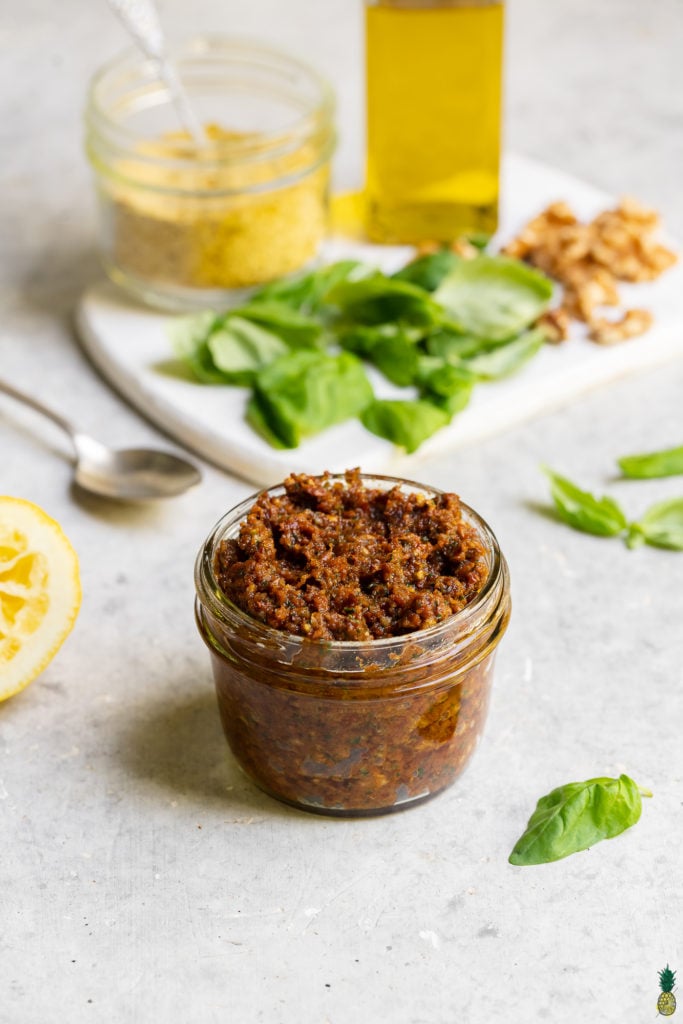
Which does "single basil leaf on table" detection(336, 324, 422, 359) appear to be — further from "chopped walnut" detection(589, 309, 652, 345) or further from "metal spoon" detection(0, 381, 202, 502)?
"metal spoon" detection(0, 381, 202, 502)

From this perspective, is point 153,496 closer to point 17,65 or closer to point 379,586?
point 379,586

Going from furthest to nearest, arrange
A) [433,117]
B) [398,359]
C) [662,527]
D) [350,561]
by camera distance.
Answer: [433,117] → [398,359] → [662,527] → [350,561]

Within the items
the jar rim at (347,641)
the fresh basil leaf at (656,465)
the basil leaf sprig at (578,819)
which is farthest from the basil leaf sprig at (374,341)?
the basil leaf sprig at (578,819)

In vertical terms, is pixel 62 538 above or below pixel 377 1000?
above

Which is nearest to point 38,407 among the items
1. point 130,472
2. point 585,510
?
point 130,472

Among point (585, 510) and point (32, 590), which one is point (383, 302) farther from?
point (32, 590)

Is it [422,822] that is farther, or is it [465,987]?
[422,822]

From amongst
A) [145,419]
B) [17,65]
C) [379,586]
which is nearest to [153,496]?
[145,419]
